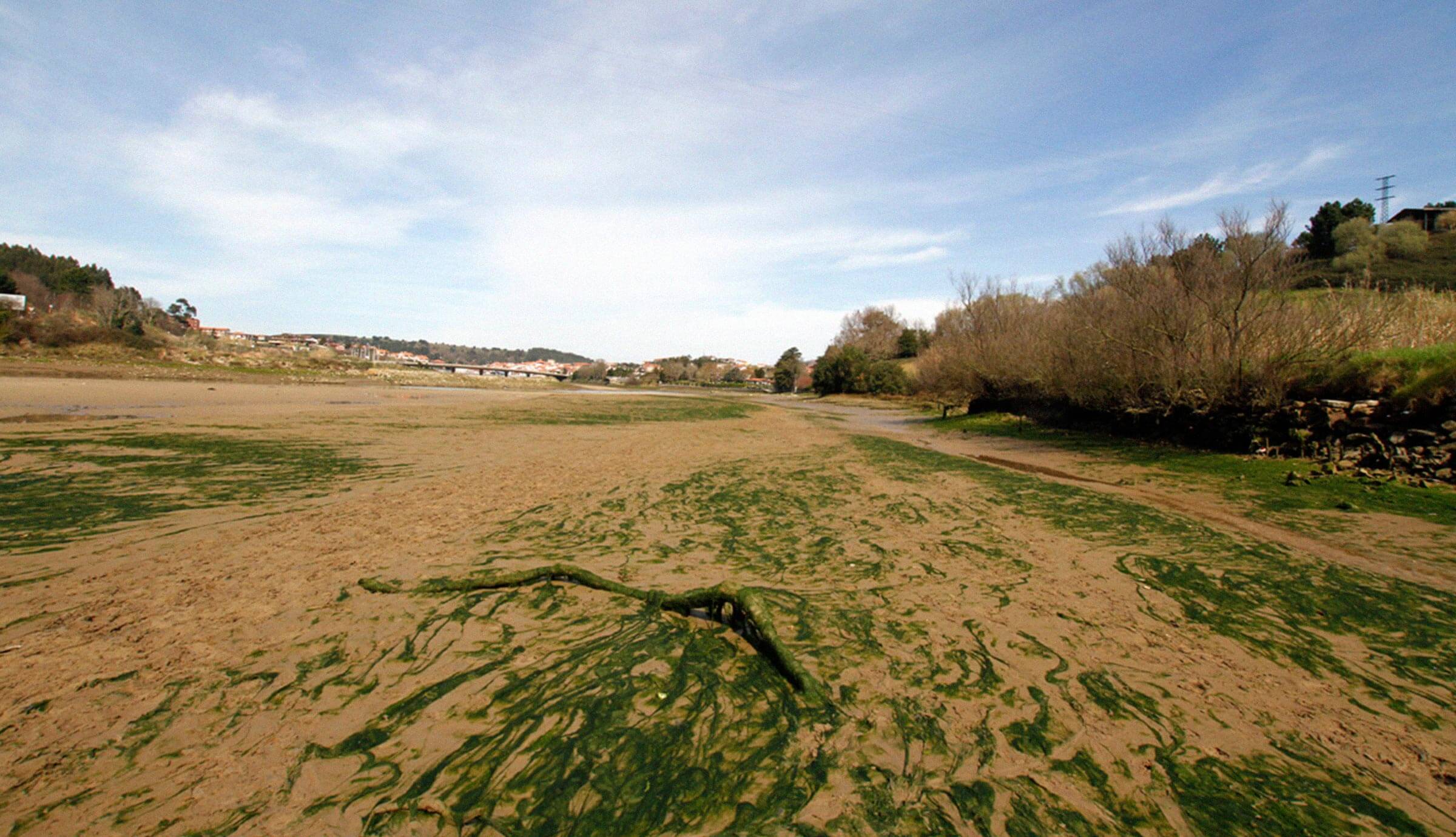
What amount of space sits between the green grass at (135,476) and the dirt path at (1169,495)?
43.6 ft

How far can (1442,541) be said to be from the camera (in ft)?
22.7

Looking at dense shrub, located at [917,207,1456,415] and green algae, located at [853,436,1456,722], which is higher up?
dense shrub, located at [917,207,1456,415]

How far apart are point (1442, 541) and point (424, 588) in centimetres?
1149

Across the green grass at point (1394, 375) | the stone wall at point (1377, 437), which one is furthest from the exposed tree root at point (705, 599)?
the green grass at point (1394, 375)

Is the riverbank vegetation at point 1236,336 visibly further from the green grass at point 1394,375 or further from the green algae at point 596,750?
the green algae at point 596,750

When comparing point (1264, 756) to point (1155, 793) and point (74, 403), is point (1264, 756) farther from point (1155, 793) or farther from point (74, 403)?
point (74, 403)

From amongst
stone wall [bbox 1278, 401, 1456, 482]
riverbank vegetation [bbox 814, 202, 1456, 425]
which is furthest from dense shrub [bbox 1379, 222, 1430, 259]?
stone wall [bbox 1278, 401, 1456, 482]

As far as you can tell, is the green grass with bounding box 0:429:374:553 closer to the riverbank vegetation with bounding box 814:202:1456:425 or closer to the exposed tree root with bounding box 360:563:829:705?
the exposed tree root with bounding box 360:563:829:705

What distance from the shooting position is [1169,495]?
34.0 feet

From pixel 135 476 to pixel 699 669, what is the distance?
1002cm

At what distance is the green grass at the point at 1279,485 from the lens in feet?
27.7

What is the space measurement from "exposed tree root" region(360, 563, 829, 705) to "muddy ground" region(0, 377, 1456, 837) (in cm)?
7

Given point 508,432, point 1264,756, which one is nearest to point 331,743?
point 1264,756

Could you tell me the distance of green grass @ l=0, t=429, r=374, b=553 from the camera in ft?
20.5
